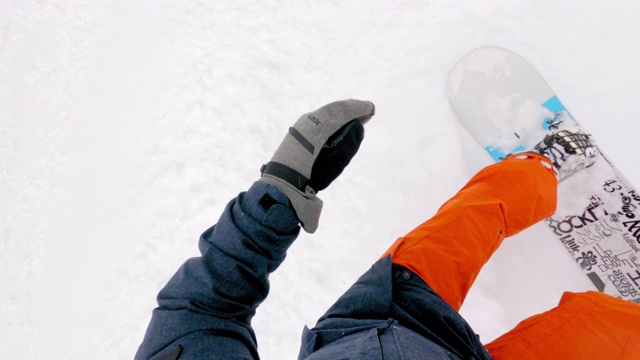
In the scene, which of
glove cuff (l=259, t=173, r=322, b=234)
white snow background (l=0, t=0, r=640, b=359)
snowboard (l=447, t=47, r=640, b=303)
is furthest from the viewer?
white snow background (l=0, t=0, r=640, b=359)

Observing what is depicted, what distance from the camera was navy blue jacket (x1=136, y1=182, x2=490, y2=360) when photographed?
0.82 metres

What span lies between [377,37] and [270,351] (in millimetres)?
1434

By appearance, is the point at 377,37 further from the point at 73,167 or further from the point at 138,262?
the point at 73,167

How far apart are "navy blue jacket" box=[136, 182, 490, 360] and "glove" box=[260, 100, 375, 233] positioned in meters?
0.04

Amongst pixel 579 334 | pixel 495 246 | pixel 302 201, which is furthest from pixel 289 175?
pixel 579 334

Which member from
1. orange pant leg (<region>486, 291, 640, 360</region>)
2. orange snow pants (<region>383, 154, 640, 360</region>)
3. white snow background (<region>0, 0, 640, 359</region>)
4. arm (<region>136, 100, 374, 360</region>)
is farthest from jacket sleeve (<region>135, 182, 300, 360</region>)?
white snow background (<region>0, 0, 640, 359</region>)

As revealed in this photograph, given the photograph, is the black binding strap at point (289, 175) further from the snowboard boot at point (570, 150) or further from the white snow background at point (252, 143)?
the snowboard boot at point (570, 150)

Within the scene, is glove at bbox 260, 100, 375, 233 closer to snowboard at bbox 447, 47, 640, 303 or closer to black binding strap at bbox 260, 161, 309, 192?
black binding strap at bbox 260, 161, 309, 192

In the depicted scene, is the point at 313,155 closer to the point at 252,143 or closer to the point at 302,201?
the point at 302,201

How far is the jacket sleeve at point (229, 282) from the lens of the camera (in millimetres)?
839

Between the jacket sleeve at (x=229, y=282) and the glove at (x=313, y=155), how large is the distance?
4 cm

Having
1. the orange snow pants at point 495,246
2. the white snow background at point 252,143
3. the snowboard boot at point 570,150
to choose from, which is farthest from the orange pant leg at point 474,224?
the white snow background at point 252,143

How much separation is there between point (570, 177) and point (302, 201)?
1130 millimetres

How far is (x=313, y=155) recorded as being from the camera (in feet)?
3.39
